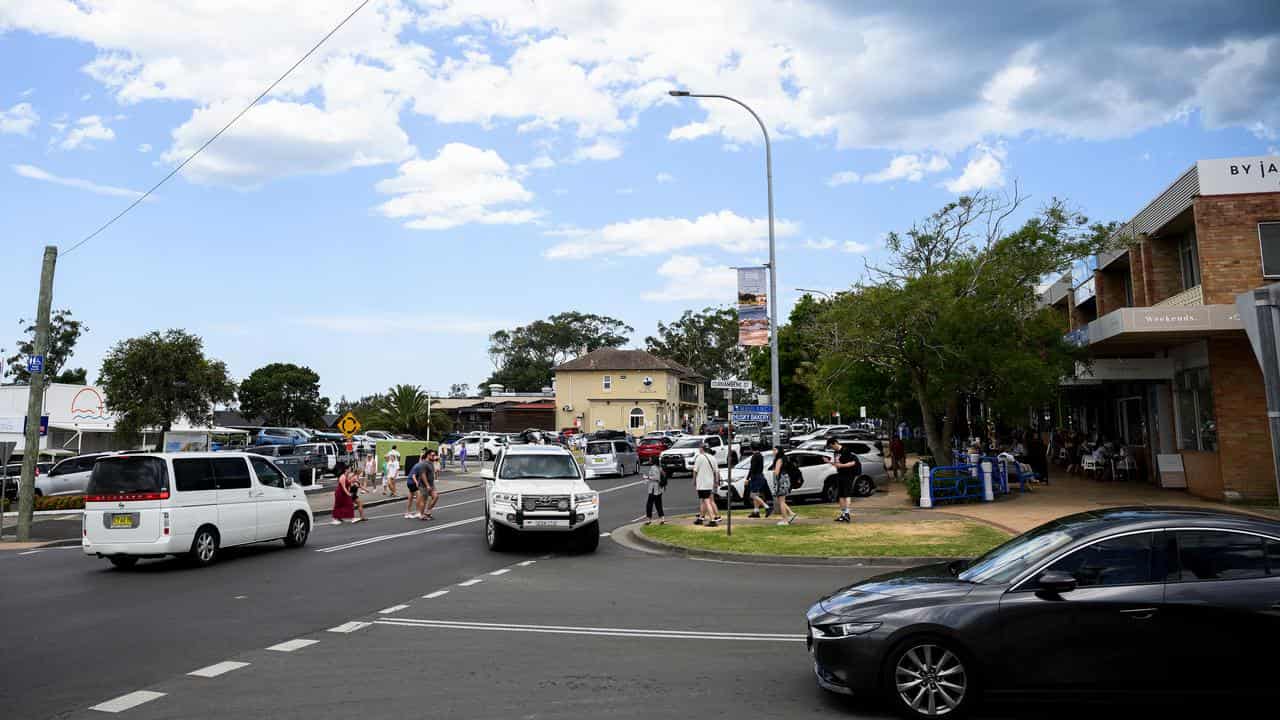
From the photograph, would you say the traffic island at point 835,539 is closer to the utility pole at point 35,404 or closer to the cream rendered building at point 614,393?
the utility pole at point 35,404

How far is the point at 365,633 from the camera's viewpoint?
8.98 metres

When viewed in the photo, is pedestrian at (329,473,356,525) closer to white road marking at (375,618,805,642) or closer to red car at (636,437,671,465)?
white road marking at (375,618,805,642)

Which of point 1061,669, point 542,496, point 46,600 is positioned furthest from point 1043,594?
point 46,600

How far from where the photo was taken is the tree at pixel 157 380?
4325 cm

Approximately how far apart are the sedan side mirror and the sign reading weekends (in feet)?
61.6

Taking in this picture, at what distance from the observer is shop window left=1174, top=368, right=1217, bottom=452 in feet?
73.5

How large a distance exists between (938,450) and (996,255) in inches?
240

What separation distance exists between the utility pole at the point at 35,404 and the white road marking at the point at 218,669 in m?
14.9

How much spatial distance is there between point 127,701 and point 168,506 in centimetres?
815

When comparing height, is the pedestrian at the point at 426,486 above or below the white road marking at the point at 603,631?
above

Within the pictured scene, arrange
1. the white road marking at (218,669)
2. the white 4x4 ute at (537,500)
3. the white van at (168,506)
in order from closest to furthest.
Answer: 1. the white road marking at (218,669)
2. the white van at (168,506)
3. the white 4x4 ute at (537,500)

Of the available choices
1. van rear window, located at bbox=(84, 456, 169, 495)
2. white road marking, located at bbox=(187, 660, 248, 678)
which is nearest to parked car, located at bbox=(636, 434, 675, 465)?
van rear window, located at bbox=(84, 456, 169, 495)

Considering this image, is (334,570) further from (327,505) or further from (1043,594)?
(327,505)

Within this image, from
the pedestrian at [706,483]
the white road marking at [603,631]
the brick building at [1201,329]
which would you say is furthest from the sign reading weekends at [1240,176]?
the white road marking at [603,631]
